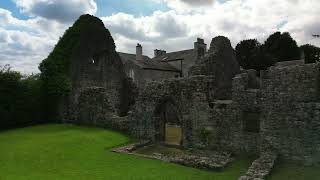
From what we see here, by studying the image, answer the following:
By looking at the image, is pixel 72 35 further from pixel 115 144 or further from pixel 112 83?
pixel 115 144

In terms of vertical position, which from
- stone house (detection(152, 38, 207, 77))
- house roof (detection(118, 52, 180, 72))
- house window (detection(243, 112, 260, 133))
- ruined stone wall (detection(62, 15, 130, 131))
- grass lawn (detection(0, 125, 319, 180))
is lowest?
grass lawn (detection(0, 125, 319, 180))

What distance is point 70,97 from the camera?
29234mm

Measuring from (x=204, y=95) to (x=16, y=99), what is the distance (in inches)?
574

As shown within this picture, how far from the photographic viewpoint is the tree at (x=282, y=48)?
1862 inches

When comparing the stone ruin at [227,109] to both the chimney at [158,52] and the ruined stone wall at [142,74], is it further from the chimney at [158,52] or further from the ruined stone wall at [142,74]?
the chimney at [158,52]

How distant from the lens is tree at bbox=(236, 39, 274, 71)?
46.2 m

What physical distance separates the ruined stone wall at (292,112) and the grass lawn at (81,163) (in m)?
1.18

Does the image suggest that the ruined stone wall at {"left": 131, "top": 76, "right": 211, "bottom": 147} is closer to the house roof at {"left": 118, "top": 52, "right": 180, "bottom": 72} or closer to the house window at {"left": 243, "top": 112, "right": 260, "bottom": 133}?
the house window at {"left": 243, "top": 112, "right": 260, "bottom": 133}

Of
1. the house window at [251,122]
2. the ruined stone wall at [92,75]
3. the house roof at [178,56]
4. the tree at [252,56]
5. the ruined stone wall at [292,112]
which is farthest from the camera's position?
the house roof at [178,56]

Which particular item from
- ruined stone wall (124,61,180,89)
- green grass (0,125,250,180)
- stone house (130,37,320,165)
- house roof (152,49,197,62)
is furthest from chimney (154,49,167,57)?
green grass (0,125,250,180)

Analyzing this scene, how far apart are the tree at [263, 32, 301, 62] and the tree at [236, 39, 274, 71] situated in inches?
45.4

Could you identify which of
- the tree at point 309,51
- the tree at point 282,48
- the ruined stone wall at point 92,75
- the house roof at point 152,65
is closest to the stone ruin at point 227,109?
the ruined stone wall at point 92,75

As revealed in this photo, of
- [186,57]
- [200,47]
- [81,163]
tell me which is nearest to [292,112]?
[81,163]

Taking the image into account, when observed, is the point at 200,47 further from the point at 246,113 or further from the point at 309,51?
the point at 246,113
